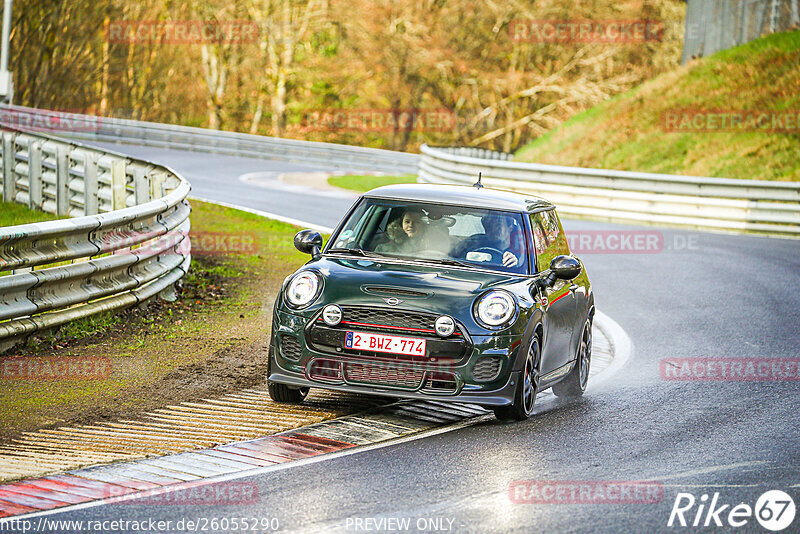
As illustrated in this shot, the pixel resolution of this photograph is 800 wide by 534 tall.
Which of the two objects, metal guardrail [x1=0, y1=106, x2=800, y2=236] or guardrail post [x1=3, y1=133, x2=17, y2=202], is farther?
metal guardrail [x1=0, y1=106, x2=800, y2=236]

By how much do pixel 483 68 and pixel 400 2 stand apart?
495 centimetres

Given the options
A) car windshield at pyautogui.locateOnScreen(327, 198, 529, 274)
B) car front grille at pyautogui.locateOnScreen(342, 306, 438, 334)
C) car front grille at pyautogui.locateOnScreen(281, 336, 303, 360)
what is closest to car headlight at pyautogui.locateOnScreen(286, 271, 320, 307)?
car front grille at pyautogui.locateOnScreen(281, 336, 303, 360)

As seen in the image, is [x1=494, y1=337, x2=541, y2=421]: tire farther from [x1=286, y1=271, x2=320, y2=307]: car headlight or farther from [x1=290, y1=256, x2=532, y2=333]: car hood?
[x1=286, y1=271, x2=320, y2=307]: car headlight

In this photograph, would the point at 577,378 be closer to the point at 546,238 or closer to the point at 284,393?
the point at 546,238

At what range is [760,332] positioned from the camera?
1209 cm

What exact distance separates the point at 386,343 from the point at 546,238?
2120 millimetres

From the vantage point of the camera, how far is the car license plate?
7492 mm

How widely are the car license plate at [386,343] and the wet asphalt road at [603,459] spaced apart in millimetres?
584

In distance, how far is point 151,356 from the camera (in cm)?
935

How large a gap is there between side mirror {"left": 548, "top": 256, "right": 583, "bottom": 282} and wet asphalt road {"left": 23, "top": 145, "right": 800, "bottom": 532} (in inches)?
39.2

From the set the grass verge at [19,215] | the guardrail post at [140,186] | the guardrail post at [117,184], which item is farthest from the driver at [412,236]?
the grass verge at [19,215]

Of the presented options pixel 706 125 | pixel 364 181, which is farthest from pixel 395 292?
pixel 706 125

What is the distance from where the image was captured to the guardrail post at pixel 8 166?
730 inches

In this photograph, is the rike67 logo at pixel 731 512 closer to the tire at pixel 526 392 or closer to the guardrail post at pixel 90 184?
the tire at pixel 526 392
